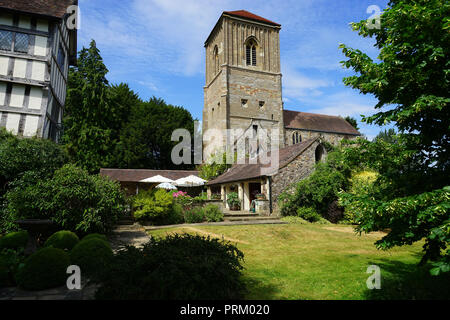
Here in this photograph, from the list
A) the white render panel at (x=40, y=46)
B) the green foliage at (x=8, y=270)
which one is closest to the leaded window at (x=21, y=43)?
the white render panel at (x=40, y=46)

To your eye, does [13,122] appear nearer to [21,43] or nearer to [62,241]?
[21,43]

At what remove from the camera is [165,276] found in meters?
3.22

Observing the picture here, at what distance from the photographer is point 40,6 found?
15586 mm

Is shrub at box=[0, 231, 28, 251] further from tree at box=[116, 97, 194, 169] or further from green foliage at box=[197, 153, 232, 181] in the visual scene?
tree at box=[116, 97, 194, 169]

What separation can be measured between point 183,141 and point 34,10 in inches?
835

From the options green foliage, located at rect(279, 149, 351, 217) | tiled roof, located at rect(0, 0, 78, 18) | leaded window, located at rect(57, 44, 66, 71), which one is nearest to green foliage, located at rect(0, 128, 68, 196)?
tiled roof, located at rect(0, 0, 78, 18)

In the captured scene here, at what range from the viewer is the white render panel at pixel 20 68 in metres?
14.4

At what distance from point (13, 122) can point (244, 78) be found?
2362 cm

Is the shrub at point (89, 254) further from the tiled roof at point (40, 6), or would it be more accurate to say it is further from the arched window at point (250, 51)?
the arched window at point (250, 51)

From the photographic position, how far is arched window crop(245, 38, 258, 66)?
32.8 meters

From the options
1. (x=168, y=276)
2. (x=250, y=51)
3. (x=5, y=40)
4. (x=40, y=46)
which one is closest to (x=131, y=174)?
(x=40, y=46)

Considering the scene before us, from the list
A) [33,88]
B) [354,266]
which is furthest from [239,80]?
[354,266]

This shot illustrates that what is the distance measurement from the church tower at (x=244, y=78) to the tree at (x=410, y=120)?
24581 millimetres

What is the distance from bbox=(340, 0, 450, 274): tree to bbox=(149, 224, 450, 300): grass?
1170 mm
